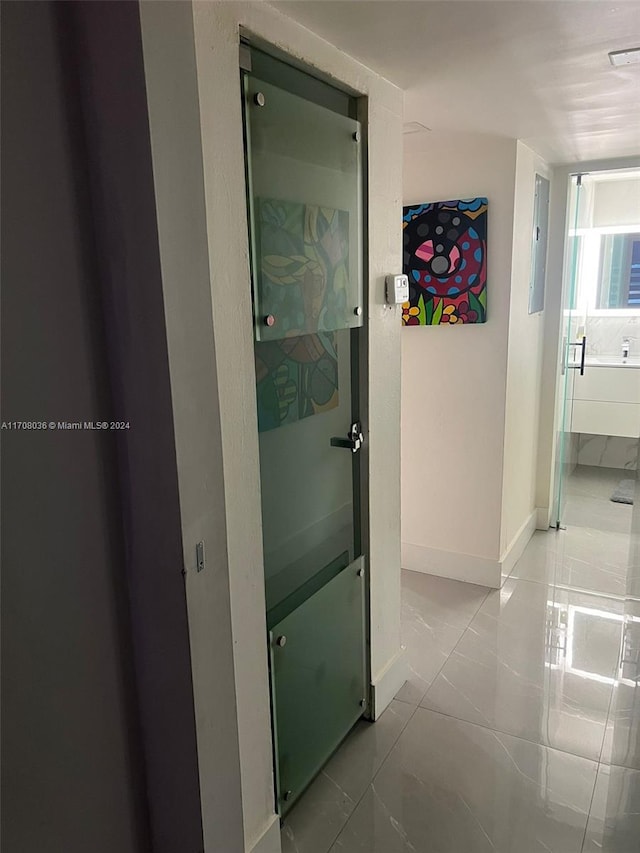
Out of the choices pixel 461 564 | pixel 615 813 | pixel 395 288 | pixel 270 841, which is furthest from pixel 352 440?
pixel 461 564

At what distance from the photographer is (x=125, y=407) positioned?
1.11 m

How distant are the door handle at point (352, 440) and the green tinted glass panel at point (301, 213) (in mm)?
337

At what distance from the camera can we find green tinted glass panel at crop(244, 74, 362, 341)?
1.51m

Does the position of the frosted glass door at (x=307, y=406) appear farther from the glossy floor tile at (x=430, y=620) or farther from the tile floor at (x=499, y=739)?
the glossy floor tile at (x=430, y=620)

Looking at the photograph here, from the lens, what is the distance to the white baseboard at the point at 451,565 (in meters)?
3.29

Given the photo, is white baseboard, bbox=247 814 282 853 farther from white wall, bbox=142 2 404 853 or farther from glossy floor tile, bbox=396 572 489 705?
glossy floor tile, bbox=396 572 489 705

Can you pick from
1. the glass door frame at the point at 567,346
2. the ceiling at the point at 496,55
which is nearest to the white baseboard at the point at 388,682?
the glass door frame at the point at 567,346

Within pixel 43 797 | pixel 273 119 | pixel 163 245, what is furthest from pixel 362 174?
pixel 43 797

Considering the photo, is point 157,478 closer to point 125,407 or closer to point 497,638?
point 125,407

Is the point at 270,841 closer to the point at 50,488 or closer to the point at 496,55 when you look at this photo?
the point at 50,488

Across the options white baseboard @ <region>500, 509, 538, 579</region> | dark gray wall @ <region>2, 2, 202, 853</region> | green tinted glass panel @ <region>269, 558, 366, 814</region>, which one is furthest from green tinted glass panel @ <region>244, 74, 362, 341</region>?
white baseboard @ <region>500, 509, 538, 579</region>

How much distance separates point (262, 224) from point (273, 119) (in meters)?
0.25

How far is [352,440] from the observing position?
6.68ft

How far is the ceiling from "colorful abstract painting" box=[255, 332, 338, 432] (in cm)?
79
